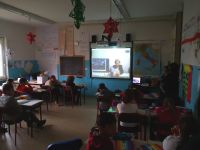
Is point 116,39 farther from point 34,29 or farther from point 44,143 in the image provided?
point 44,143

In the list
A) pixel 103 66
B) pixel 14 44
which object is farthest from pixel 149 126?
pixel 14 44

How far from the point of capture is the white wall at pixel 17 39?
21.4ft

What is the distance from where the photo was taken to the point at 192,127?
161 centimetres

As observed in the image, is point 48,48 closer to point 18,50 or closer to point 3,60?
point 18,50

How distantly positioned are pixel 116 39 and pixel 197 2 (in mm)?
4079

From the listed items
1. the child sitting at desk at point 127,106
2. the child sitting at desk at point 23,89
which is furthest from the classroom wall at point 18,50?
the child sitting at desk at point 127,106

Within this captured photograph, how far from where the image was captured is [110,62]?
23.3ft

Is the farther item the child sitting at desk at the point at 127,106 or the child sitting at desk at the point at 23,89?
the child sitting at desk at the point at 23,89

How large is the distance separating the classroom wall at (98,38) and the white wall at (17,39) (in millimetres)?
448

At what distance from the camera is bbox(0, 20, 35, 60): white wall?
652cm

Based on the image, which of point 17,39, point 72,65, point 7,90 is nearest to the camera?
point 7,90

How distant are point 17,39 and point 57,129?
444cm

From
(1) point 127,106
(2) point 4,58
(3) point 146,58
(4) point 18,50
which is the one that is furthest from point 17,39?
(1) point 127,106

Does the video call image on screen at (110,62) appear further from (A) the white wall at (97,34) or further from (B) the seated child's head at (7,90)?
(B) the seated child's head at (7,90)
